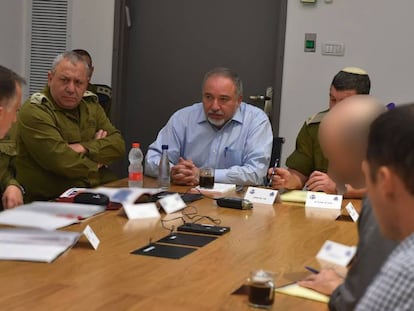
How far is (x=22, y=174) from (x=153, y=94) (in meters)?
2.26

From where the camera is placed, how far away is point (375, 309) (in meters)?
1.14

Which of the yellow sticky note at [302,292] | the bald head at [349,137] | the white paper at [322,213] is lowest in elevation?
the white paper at [322,213]

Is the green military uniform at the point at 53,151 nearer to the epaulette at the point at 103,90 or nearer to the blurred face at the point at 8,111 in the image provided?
the blurred face at the point at 8,111

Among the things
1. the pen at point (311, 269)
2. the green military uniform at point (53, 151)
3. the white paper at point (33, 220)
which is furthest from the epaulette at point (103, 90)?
the pen at point (311, 269)

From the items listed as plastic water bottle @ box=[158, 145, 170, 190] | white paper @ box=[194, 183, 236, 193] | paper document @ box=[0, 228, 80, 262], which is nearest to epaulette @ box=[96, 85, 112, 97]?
plastic water bottle @ box=[158, 145, 170, 190]

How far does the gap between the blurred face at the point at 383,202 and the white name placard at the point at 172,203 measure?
1804 millimetres

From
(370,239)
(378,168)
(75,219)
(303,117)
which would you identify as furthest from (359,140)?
(303,117)

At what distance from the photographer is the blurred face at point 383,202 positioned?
1248 mm

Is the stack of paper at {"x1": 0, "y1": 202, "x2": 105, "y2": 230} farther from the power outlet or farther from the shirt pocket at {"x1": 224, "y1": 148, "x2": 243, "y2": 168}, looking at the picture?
the power outlet

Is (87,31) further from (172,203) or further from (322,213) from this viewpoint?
(322,213)

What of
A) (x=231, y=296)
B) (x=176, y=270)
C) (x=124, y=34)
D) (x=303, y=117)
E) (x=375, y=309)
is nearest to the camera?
(x=375, y=309)

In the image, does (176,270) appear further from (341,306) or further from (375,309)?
(375,309)

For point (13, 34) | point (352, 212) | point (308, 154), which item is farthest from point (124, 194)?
point (13, 34)

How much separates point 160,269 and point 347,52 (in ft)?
12.0
